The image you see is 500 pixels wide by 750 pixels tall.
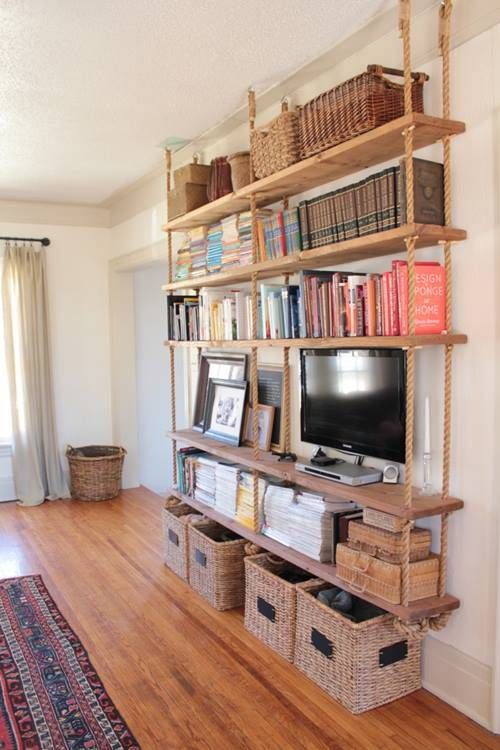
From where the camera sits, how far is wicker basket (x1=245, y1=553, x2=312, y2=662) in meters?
2.77

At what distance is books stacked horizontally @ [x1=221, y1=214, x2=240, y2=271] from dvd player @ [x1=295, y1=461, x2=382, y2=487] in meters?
1.15

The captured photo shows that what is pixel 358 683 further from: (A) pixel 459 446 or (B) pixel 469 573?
(A) pixel 459 446

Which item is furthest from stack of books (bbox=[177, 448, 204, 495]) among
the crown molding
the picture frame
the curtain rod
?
the crown molding

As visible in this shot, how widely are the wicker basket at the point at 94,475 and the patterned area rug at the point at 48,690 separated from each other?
85.0 inches

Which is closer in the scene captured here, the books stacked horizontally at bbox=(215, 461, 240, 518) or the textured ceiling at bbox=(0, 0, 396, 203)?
the textured ceiling at bbox=(0, 0, 396, 203)

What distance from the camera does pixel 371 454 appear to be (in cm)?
259

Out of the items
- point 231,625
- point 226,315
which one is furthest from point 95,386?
point 231,625

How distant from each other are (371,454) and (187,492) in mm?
1570

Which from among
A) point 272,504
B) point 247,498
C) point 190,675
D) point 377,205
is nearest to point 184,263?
point 247,498

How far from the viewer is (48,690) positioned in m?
2.60

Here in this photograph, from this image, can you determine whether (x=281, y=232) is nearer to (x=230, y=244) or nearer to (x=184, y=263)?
(x=230, y=244)

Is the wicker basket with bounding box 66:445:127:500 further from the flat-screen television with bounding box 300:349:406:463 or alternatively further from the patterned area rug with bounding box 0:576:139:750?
the flat-screen television with bounding box 300:349:406:463

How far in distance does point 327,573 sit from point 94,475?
133 inches

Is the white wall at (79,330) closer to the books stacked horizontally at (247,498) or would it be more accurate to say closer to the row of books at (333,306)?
the row of books at (333,306)
